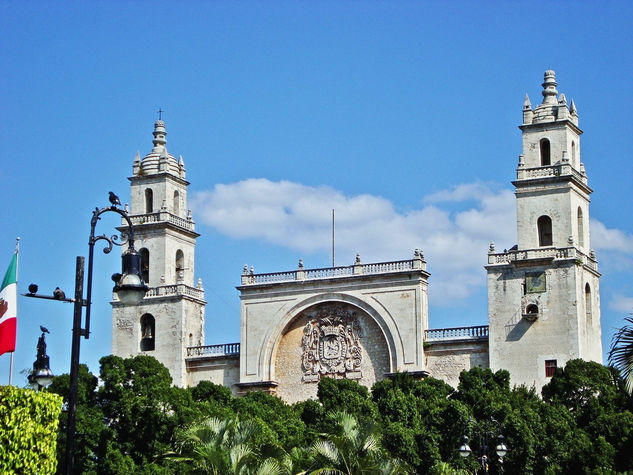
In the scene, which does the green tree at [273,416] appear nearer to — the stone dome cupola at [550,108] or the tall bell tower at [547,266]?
the tall bell tower at [547,266]

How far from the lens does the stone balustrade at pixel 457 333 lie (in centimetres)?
6894

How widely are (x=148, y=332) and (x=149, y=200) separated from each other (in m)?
7.88

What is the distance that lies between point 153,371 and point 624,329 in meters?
42.9

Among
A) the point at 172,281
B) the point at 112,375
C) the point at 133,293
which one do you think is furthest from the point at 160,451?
the point at 133,293

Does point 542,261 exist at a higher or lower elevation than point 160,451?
higher

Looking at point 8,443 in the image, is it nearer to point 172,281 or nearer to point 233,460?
point 233,460

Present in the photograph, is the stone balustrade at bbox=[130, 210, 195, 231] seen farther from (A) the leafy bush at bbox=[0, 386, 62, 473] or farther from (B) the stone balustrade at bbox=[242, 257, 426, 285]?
(A) the leafy bush at bbox=[0, 386, 62, 473]

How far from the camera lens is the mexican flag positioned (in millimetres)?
26625

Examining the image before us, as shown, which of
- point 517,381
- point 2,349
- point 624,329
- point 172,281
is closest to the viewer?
point 624,329

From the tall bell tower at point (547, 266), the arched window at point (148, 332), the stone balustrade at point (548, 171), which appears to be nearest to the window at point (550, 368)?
the tall bell tower at point (547, 266)

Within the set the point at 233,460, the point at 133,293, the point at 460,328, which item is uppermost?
the point at 460,328

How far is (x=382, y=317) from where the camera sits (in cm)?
7069

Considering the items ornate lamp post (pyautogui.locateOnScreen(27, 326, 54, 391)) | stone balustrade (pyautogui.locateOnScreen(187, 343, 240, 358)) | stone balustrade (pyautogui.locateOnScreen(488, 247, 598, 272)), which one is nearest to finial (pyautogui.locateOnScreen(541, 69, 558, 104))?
stone balustrade (pyautogui.locateOnScreen(488, 247, 598, 272))

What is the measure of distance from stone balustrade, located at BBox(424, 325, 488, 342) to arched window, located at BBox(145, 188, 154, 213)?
1895 cm
